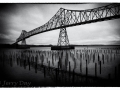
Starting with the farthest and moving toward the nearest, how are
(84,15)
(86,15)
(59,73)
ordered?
(84,15)
(86,15)
(59,73)

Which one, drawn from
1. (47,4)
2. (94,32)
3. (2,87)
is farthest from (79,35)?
(2,87)

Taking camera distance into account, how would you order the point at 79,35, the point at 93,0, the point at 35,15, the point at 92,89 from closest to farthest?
the point at 92,89, the point at 93,0, the point at 35,15, the point at 79,35

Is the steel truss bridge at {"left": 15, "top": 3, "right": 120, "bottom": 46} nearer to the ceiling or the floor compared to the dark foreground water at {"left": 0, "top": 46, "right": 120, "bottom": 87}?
nearer to the ceiling

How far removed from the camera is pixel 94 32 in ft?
26.0

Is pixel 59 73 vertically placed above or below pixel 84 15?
below

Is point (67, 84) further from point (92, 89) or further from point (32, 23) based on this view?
point (32, 23)

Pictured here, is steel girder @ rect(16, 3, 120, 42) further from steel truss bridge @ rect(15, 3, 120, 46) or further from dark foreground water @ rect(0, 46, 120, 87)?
dark foreground water @ rect(0, 46, 120, 87)

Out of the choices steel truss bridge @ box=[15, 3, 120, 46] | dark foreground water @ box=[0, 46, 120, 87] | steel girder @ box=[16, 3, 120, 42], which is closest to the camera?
dark foreground water @ box=[0, 46, 120, 87]

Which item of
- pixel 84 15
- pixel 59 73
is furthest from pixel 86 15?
pixel 59 73

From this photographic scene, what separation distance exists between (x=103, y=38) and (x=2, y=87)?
26.2ft

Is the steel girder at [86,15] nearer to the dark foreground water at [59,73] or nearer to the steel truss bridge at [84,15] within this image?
the steel truss bridge at [84,15]

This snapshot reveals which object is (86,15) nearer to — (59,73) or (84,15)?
(84,15)

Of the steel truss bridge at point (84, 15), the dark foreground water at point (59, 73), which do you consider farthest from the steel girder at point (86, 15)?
the dark foreground water at point (59, 73)

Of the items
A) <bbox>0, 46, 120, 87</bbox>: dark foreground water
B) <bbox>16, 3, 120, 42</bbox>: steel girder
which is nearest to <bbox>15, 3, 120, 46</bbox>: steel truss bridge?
<bbox>16, 3, 120, 42</bbox>: steel girder
